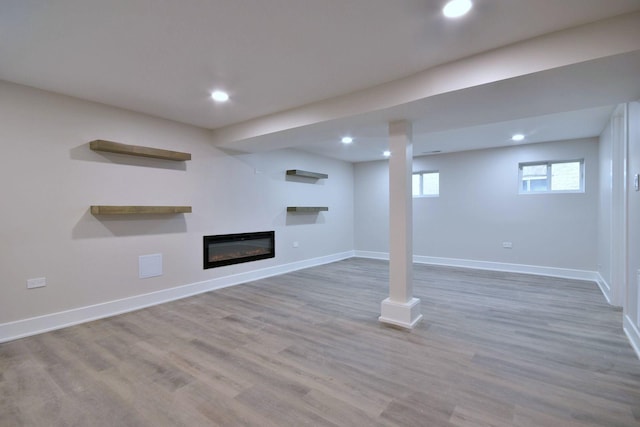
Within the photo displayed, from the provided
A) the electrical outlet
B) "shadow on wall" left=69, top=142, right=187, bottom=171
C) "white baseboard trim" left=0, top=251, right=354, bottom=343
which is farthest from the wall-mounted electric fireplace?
the electrical outlet

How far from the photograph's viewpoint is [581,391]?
81.4 inches

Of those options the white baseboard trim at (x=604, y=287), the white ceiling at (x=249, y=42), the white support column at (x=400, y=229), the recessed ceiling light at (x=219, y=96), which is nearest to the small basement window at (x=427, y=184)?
the white baseboard trim at (x=604, y=287)

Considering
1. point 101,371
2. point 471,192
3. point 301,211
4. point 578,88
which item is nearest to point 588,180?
point 471,192

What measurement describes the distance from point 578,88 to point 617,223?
223 cm

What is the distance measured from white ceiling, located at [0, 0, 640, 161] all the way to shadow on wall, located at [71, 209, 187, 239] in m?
1.39

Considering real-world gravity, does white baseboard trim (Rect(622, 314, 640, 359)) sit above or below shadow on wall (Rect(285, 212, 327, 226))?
below

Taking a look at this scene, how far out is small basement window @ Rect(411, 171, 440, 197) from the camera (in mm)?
6904

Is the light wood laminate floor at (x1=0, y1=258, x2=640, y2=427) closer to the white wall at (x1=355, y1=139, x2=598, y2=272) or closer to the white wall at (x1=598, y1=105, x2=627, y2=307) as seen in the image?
the white wall at (x1=598, y1=105, x2=627, y2=307)

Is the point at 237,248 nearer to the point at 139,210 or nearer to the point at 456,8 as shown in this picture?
the point at 139,210

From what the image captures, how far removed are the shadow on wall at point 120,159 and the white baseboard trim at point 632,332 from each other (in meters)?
5.33

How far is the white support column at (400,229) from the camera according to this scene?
3268 mm

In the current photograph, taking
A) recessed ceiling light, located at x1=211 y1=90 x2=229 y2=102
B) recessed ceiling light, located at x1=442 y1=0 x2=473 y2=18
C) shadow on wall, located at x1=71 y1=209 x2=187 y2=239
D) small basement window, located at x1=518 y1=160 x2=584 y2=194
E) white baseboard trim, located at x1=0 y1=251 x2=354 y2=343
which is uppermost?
recessed ceiling light, located at x1=211 y1=90 x2=229 y2=102

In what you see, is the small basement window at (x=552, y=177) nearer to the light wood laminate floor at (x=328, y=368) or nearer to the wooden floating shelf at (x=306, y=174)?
the light wood laminate floor at (x=328, y=368)

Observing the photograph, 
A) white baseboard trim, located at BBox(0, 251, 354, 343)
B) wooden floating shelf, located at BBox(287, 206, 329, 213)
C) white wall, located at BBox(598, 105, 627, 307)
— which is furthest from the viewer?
wooden floating shelf, located at BBox(287, 206, 329, 213)
